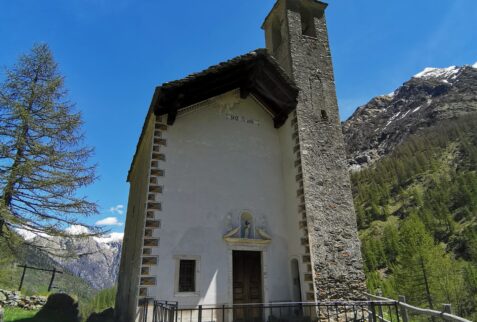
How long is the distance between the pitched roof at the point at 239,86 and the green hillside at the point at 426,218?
21.3 metres

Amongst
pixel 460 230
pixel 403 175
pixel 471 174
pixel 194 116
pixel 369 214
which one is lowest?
pixel 194 116

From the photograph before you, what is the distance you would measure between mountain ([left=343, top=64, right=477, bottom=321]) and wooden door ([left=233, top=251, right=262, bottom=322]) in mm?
20708

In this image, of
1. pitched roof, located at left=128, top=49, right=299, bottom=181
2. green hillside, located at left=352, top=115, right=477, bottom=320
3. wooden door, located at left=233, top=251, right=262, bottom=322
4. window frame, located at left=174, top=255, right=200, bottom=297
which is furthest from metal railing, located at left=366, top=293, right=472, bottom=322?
green hillside, located at left=352, top=115, right=477, bottom=320

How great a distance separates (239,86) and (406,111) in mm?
137824

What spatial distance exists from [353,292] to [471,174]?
6949 cm

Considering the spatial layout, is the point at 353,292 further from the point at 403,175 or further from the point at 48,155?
the point at 403,175

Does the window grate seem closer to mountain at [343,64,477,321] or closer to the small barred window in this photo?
the small barred window

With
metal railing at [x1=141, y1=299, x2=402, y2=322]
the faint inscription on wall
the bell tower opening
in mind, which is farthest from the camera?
the bell tower opening

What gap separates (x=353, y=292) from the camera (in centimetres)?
959

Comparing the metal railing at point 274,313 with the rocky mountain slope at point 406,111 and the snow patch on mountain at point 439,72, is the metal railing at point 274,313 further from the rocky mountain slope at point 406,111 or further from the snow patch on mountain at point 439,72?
the snow patch on mountain at point 439,72

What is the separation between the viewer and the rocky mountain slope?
113375mm

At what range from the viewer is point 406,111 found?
429 ft

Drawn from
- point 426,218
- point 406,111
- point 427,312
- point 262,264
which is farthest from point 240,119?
point 406,111

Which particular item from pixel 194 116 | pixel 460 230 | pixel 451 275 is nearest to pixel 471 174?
pixel 460 230
